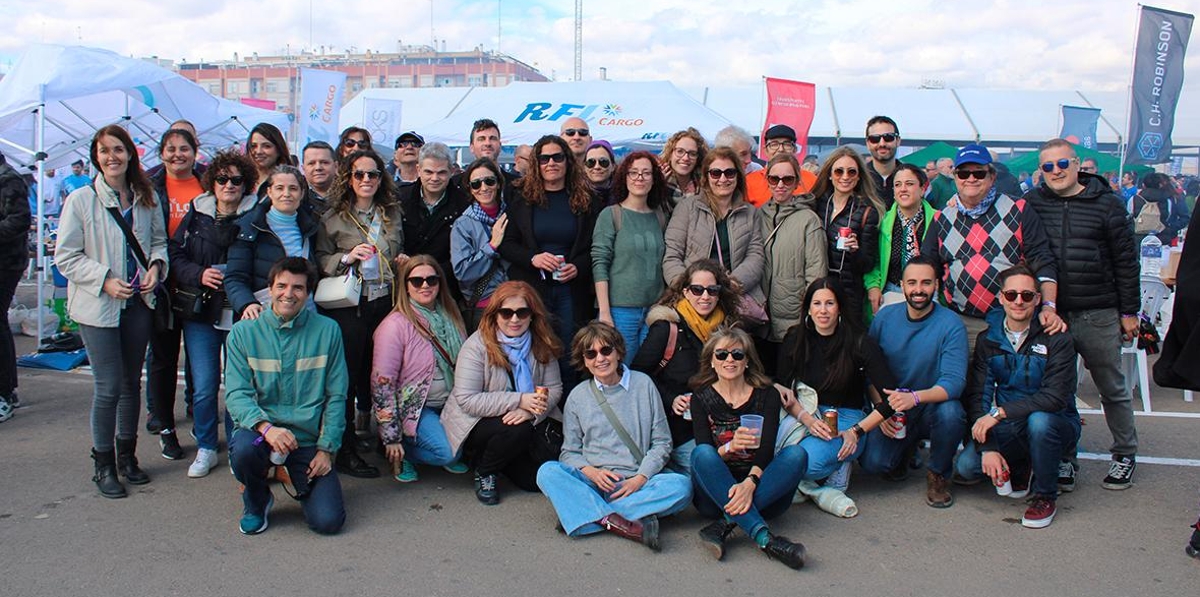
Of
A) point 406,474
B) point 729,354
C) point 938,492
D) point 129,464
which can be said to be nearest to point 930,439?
point 938,492

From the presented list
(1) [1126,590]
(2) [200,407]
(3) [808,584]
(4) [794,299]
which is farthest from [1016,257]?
(2) [200,407]

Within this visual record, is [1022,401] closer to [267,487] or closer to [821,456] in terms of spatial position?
[821,456]

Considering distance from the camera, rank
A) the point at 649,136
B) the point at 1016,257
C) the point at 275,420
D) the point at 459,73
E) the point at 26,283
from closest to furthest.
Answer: the point at 275,420 < the point at 1016,257 < the point at 26,283 < the point at 649,136 < the point at 459,73

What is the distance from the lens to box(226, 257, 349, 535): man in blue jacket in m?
3.82

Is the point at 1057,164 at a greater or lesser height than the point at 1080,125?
lesser

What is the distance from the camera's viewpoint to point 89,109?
39.1 ft

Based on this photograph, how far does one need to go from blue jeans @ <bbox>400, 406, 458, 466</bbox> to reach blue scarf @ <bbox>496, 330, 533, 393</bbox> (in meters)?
0.47

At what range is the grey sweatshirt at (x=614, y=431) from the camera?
4.12 metres

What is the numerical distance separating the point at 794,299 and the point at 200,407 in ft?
10.9

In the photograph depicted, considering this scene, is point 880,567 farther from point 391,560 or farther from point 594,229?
point 594,229

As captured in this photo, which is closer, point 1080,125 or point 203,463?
point 203,463

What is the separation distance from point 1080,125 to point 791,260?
17077 millimetres

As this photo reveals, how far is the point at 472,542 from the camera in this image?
3.77 metres

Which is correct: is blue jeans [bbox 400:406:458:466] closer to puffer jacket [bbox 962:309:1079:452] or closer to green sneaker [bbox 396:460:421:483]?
green sneaker [bbox 396:460:421:483]
